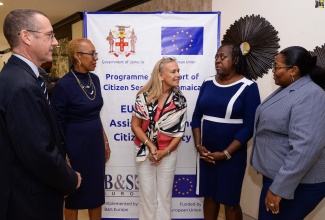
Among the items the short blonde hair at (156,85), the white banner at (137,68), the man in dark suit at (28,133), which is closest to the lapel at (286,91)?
the short blonde hair at (156,85)

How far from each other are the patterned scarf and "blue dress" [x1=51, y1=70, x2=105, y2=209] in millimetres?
318

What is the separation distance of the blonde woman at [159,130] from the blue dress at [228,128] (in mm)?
225

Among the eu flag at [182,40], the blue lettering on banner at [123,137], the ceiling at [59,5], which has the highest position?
the ceiling at [59,5]

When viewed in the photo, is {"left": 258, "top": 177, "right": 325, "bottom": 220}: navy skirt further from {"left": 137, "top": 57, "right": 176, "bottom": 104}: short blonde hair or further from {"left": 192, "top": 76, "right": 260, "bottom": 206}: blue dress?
{"left": 137, "top": 57, "right": 176, "bottom": 104}: short blonde hair

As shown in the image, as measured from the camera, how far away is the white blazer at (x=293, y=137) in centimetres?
150

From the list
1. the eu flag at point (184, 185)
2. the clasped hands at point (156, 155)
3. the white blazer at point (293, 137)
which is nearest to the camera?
the white blazer at point (293, 137)

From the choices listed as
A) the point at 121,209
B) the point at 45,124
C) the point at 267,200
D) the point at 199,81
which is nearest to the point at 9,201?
the point at 45,124

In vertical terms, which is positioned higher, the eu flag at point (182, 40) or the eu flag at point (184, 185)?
the eu flag at point (182, 40)

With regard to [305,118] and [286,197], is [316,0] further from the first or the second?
[286,197]

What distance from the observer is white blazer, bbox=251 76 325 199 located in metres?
1.50

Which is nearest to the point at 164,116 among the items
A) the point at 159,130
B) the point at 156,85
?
the point at 159,130

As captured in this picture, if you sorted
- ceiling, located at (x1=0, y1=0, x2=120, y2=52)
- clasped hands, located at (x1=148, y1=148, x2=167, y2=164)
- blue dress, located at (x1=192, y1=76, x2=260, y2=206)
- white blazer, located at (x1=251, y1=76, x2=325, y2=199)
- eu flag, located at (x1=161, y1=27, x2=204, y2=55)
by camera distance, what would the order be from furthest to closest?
1. ceiling, located at (x1=0, y1=0, x2=120, y2=52)
2. eu flag, located at (x1=161, y1=27, x2=204, y2=55)
3. clasped hands, located at (x1=148, y1=148, x2=167, y2=164)
4. blue dress, located at (x1=192, y1=76, x2=260, y2=206)
5. white blazer, located at (x1=251, y1=76, x2=325, y2=199)

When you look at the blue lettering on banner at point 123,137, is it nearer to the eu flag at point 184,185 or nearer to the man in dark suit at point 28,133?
the eu flag at point 184,185

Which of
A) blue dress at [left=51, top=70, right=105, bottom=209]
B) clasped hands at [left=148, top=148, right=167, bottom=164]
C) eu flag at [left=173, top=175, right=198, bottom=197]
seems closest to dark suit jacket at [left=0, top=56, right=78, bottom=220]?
blue dress at [left=51, top=70, right=105, bottom=209]
